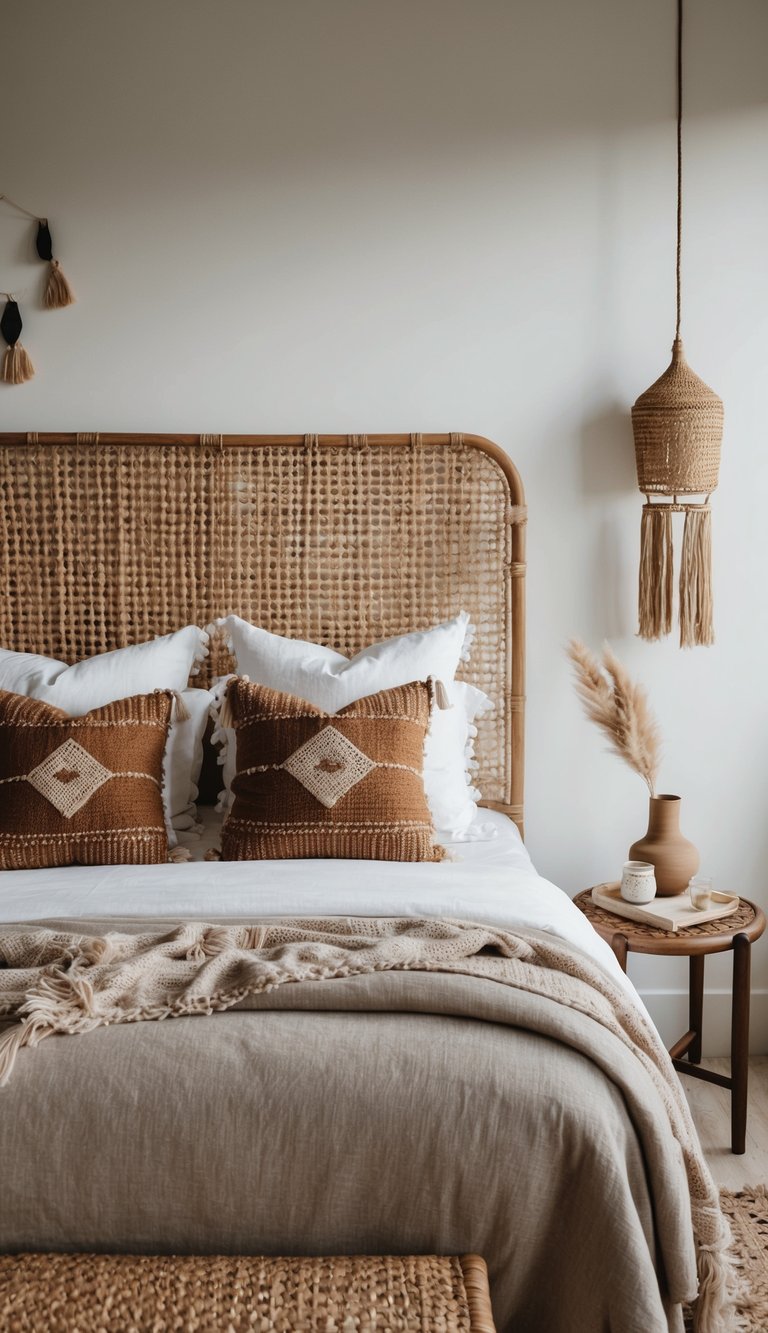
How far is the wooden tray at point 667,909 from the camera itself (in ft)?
7.75

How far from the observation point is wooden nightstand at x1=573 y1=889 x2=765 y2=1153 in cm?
230

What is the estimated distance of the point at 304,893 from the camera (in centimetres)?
198

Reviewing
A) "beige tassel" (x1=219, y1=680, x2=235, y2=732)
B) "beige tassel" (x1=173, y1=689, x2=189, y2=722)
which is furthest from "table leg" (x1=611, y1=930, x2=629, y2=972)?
"beige tassel" (x1=173, y1=689, x2=189, y2=722)

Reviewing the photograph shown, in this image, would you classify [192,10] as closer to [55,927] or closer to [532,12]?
[532,12]

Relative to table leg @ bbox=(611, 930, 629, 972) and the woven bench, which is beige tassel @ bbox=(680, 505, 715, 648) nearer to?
table leg @ bbox=(611, 930, 629, 972)

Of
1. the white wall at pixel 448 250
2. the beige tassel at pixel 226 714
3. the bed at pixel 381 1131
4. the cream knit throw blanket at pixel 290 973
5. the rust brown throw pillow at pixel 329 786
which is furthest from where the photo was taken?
the white wall at pixel 448 250

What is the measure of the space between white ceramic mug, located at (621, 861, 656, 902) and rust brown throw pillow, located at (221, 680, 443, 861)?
449 millimetres

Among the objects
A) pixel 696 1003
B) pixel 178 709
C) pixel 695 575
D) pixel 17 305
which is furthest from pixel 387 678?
pixel 17 305

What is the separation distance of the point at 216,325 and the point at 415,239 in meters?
0.55

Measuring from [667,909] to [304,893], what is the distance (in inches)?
35.2

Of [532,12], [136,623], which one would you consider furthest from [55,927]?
[532,12]

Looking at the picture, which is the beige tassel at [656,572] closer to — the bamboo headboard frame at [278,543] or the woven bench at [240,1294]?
the bamboo headboard frame at [278,543]

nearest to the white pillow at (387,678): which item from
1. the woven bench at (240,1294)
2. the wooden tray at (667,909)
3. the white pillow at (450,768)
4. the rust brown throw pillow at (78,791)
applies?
the white pillow at (450,768)

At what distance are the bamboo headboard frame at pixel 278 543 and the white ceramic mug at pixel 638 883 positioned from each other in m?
0.41
